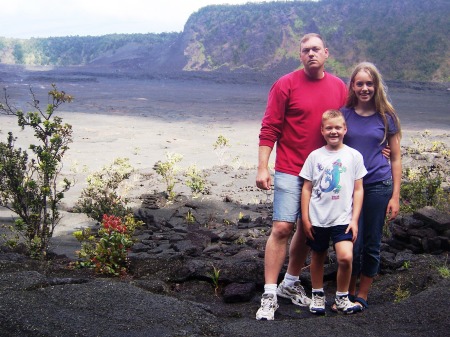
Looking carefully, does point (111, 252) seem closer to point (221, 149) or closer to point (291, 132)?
point (291, 132)

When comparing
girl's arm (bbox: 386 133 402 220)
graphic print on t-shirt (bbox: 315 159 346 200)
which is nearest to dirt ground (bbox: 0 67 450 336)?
girl's arm (bbox: 386 133 402 220)

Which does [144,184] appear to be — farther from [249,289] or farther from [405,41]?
[405,41]

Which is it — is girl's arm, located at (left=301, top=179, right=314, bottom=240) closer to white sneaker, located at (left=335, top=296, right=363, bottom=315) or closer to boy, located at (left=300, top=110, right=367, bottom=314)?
boy, located at (left=300, top=110, right=367, bottom=314)

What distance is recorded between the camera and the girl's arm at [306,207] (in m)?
4.00

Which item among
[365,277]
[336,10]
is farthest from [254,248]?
[336,10]

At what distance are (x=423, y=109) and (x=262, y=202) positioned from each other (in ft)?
87.6

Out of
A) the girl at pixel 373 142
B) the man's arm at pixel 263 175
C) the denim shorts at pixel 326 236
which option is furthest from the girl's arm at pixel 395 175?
the man's arm at pixel 263 175

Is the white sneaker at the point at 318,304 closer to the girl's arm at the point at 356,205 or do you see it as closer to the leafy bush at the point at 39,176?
the girl's arm at the point at 356,205

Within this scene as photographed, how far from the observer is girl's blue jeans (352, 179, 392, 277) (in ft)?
13.3

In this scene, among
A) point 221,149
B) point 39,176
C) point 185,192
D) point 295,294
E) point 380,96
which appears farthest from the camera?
point 221,149

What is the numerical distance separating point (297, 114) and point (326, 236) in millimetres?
899

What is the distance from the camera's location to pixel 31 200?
20.8 feet

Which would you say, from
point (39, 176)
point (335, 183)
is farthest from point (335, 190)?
point (39, 176)

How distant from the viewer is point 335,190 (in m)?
3.93
